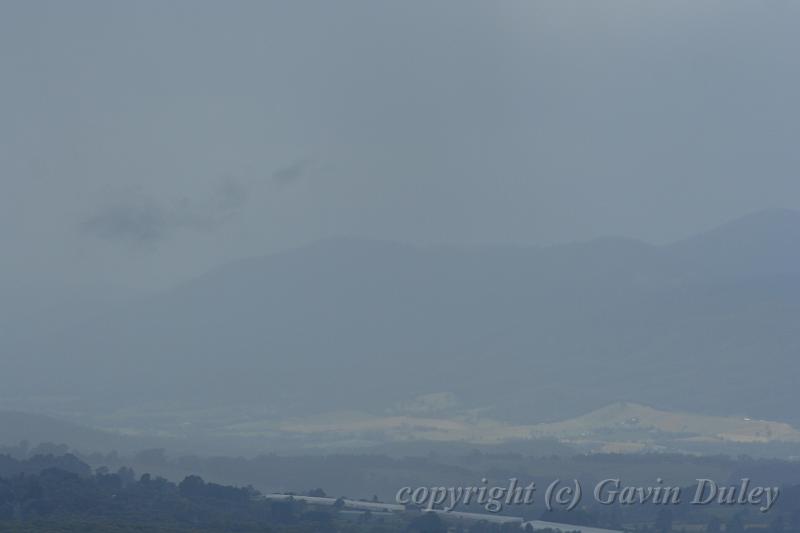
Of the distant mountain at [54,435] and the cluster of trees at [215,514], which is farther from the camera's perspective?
the distant mountain at [54,435]

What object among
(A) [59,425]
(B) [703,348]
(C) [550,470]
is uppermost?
(B) [703,348]

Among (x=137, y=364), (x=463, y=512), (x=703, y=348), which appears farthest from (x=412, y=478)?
(x=137, y=364)

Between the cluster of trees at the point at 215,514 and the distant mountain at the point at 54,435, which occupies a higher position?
the distant mountain at the point at 54,435

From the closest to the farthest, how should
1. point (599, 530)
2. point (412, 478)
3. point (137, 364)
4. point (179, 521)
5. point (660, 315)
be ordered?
point (179, 521)
point (599, 530)
point (412, 478)
point (660, 315)
point (137, 364)

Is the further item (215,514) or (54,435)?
(54,435)

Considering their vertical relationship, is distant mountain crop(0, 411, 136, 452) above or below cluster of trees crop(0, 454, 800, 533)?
above

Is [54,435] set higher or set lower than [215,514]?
higher

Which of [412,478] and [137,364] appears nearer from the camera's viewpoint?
[412,478]

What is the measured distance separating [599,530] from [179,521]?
1430 centimetres

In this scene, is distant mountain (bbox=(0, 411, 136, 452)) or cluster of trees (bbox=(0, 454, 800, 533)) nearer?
cluster of trees (bbox=(0, 454, 800, 533))

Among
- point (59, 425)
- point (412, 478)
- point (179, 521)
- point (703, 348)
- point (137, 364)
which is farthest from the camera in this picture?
point (137, 364)

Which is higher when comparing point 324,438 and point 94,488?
point 324,438

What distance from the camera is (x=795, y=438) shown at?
409 feet

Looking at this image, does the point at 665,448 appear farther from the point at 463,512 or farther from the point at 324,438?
the point at 463,512
